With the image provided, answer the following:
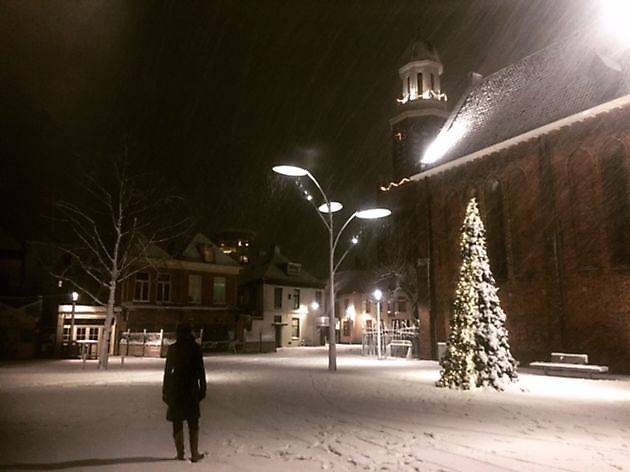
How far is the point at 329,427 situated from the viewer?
352 inches

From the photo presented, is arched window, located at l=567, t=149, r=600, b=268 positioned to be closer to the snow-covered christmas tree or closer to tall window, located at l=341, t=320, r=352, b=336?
the snow-covered christmas tree

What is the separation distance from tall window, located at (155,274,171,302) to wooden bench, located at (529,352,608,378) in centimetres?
2771

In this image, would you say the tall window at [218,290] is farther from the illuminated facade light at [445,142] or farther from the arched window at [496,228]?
the arched window at [496,228]

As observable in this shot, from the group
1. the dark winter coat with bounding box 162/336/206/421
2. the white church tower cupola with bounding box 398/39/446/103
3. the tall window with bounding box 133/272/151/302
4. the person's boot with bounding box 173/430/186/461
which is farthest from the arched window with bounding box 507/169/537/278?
the tall window with bounding box 133/272/151/302

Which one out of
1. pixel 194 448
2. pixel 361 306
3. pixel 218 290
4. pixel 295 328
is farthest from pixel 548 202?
pixel 361 306

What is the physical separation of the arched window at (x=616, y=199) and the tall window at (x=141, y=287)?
3012 centimetres

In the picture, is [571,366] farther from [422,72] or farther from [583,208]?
[422,72]

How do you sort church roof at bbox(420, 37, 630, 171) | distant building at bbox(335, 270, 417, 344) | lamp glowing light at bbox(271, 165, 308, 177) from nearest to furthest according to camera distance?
lamp glowing light at bbox(271, 165, 308, 177) → church roof at bbox(420, 37, 630, 171) → distant building at bbox(335, 270, 417, 344)

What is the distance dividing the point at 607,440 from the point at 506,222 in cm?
1751

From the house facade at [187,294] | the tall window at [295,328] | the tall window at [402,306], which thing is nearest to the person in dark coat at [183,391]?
the house facade at [187,294]

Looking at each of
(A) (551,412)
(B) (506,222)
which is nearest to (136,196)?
(B) (506,222)

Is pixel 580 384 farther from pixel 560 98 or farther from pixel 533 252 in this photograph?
pixel 560 98

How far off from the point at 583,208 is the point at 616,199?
1.28 metres

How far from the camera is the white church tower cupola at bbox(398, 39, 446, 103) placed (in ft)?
132
